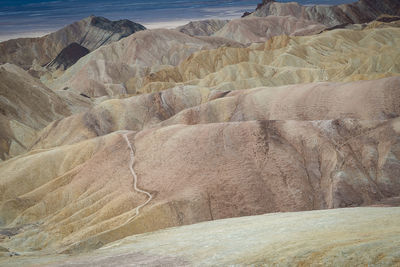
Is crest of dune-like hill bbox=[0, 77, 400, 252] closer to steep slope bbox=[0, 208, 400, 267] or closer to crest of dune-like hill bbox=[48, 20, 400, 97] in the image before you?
steep slope bbox=[0, 208, 400, 267]

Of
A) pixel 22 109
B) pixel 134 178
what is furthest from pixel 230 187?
pixel 22 109

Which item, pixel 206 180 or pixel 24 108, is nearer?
pixel 206 180

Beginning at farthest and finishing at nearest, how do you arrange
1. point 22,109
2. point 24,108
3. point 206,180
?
1. point 24,108
2. point 22,109
3. point 206,180

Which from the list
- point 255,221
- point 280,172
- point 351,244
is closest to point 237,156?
point 280,172

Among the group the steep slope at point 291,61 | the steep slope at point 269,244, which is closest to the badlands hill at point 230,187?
the steep slope at point 269,244

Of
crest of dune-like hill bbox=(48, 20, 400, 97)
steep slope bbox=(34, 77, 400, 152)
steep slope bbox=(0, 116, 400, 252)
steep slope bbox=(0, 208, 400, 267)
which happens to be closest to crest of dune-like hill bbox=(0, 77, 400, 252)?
steep slope bbox=(0, 116, 400, 252)

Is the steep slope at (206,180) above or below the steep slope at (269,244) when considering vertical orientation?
below

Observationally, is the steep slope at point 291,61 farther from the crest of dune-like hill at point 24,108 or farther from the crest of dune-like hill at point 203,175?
the crest of dune-like hill at point 203,175

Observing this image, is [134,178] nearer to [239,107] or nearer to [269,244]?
[269,244]
